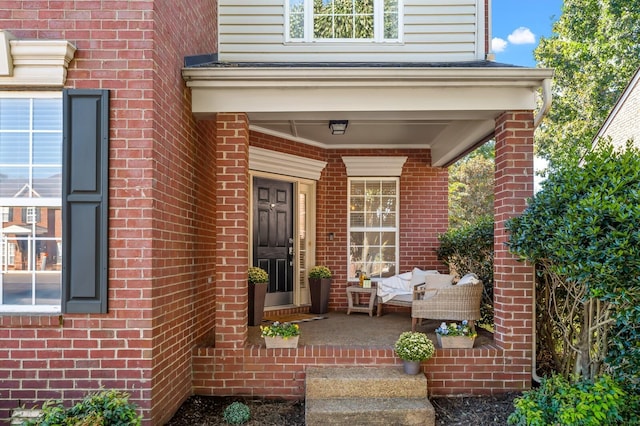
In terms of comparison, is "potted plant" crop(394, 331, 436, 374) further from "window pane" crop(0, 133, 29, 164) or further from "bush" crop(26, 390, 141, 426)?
"window pane" crop(0, 133, 29, 164)

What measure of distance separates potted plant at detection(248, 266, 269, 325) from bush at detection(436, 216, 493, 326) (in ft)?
9.99

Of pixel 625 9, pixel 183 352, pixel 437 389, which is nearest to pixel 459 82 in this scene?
pixel 437 389

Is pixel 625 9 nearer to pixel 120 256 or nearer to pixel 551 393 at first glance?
pixel 551 393

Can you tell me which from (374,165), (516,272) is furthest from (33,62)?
(374,165)

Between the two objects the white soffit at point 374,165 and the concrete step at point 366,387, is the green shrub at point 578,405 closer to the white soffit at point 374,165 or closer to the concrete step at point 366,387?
the concrete step at point 366,387

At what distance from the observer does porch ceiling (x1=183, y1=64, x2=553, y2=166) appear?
4383 mm

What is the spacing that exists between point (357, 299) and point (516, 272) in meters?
3.35

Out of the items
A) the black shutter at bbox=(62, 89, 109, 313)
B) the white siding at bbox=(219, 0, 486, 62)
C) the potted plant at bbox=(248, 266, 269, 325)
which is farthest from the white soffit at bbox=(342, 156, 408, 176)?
the black shutter at bbox=(62, 89, 109, 313)

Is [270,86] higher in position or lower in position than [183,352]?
higher

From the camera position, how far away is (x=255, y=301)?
20.1 feet

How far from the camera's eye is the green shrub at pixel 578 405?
326 cm

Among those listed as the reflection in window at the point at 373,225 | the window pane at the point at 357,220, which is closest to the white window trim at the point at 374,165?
the reflection in window at the point at 373,225

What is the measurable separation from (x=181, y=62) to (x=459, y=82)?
2.83 meters

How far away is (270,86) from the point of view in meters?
4.50
